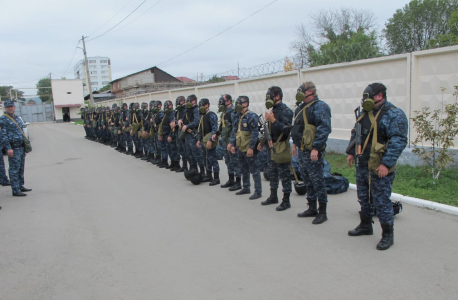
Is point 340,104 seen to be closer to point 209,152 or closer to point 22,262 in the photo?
point 209,152

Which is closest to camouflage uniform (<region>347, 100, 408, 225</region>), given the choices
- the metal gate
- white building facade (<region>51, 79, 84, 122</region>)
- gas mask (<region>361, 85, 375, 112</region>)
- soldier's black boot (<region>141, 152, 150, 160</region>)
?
gas mask (<region>361, 85, 375, 112</region>)

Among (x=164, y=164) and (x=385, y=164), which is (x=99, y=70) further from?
(x=385, y=164)

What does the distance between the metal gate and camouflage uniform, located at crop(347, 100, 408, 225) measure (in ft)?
214

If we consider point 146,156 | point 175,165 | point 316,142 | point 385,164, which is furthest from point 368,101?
point 146,156

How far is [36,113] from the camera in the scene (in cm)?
6172

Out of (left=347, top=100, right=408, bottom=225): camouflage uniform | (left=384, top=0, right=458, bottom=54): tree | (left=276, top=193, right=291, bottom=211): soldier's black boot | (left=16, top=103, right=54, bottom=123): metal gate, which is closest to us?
(left=347, top=100, right=408, bottom=225): camouflage uniform

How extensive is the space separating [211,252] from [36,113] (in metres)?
66.2

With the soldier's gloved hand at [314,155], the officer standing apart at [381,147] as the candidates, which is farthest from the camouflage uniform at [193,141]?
the officer standing apart at [381,147]

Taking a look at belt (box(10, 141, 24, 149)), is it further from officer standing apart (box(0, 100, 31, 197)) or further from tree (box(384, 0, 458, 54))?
tree (box(384, 0, 458, 54))

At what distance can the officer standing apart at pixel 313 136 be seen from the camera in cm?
479

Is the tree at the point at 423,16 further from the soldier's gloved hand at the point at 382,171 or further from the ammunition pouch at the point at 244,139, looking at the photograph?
the soldier's gloved hand at the point at 382,171

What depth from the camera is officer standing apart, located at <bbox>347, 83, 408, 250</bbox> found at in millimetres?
3883

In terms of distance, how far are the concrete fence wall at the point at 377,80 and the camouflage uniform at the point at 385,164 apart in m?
3.55

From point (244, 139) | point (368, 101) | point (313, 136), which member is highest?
point (368, 101)
